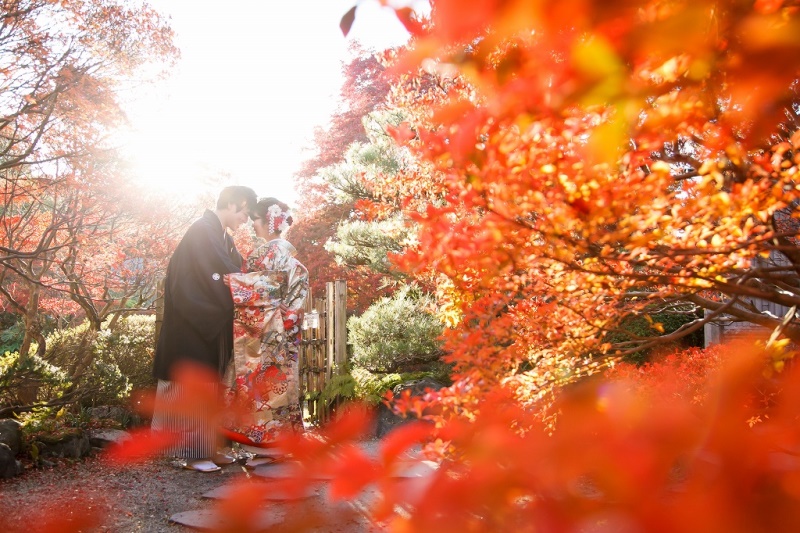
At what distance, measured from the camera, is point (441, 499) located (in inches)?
27.5

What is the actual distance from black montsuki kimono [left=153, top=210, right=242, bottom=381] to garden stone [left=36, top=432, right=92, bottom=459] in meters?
0.90

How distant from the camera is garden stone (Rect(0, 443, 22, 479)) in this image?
4.04m

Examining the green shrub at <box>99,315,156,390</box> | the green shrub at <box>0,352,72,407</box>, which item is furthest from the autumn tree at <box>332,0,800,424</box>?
the green shrub at <box>99,315,156,390</box>

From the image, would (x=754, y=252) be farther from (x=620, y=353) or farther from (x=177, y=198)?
(x=177, y=198)

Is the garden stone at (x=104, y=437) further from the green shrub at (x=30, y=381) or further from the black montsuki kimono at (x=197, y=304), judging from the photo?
the black montsuki kimono at (x=197, y=304)

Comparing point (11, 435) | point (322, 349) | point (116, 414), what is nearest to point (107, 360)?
point (116, 414)

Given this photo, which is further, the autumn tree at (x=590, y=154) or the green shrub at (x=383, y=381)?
the green shrub at (x=383, y=381)

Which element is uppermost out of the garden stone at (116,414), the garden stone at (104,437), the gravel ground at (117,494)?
the garden stone at (116,414)

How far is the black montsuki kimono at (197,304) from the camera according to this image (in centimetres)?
459

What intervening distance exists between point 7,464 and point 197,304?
1.63 metres

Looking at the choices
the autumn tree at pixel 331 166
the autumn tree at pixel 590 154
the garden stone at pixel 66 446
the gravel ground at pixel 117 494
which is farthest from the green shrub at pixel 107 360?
the autumn tree at pixel 331 166

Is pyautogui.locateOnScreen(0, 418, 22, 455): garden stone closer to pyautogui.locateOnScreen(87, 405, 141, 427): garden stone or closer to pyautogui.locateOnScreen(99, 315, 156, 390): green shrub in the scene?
pyautogui.locateOnScreen(87, 405, 141, 427): garden stone

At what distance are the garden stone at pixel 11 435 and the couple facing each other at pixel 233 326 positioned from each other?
37.1 inches

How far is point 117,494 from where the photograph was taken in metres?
3.84
